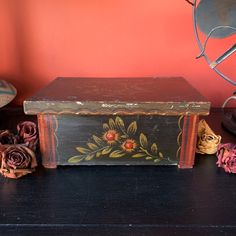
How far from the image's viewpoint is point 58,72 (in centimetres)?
100

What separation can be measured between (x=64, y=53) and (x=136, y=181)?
577mm

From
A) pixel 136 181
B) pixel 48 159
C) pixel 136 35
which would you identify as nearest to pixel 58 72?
pixel 136 35

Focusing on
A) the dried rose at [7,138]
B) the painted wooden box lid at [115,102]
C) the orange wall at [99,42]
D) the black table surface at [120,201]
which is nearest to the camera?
the black table surface at [120,201]

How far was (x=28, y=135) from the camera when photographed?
68 centimetres

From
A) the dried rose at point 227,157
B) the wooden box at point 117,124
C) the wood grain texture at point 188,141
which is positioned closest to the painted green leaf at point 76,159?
the wooden box at point 117,124

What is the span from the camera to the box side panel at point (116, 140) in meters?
0.63

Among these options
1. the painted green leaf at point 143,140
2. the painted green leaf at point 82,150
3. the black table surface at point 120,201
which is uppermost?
the painted green leaf at point 143,140

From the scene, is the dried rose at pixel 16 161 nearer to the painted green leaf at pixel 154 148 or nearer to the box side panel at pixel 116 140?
the box side panel at pixel 116 140

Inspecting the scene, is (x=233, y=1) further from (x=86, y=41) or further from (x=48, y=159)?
(x=48, y=159)

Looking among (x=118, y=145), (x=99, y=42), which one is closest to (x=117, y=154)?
(x=118, y=145)

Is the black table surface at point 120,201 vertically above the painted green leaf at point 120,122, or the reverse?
the painted green leaf at point 120,122

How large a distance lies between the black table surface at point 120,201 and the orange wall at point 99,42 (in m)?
0.44

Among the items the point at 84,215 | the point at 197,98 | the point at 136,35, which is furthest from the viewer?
the point at 136,35

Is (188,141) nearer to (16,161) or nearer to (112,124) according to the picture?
(112,124)
